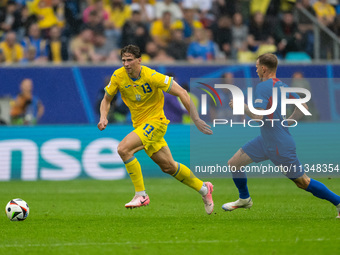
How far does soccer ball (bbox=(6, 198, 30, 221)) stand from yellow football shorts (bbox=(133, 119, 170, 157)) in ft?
6.16

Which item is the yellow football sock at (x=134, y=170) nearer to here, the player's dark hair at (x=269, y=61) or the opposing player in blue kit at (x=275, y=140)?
the opposing player in blue kit at (x=275, y=140)

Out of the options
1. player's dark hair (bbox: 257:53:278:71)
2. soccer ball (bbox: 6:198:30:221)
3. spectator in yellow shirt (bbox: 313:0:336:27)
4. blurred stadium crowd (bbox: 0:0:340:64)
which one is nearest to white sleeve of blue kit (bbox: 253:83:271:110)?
player's dark hair (bbox: 257:53:278:71)

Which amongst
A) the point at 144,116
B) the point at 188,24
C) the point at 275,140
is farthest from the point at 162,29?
the point at 275,140

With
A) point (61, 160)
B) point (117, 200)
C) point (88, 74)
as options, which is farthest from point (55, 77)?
point (117, 200)

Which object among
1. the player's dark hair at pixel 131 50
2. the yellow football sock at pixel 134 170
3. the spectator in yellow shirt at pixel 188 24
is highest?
the player's dark hair at pixel 131 50

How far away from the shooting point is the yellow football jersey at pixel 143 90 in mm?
9445

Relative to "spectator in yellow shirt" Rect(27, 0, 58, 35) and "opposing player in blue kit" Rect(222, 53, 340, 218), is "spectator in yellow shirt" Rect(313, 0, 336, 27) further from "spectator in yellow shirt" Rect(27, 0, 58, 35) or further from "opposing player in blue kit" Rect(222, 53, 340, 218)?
"opposing player in blue kit" Rect(222, 53, 340, 218)

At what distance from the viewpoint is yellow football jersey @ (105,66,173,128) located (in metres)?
9.45

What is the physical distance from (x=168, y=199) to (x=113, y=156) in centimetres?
Answer: 350

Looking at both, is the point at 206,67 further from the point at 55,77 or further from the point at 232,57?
the point at 55,77

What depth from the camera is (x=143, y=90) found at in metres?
9.58

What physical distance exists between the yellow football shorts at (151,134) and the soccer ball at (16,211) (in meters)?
1.88

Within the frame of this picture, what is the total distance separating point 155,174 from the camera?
53.2 ft

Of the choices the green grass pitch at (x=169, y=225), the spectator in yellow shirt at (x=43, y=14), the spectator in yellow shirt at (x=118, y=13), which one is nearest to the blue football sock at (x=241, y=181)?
the green grass pitch at (x=169, y=225)
